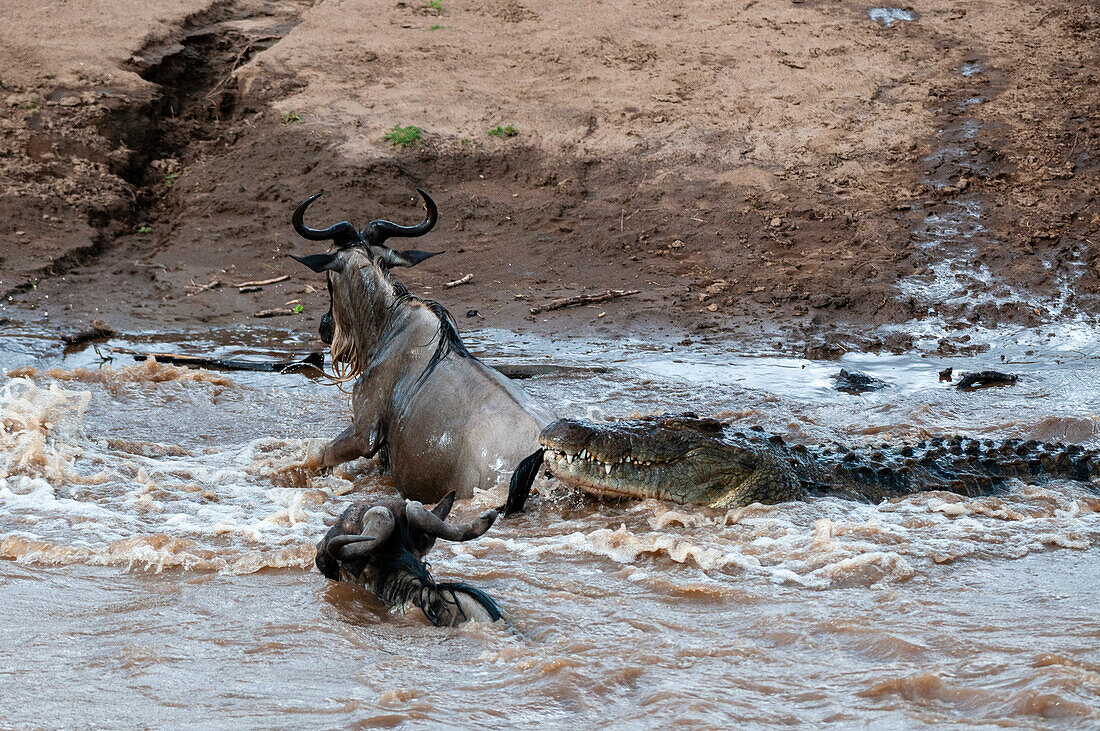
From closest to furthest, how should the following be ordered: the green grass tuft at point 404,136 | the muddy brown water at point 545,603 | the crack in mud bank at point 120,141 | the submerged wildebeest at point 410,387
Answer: the muddy brown water at point 545,603
the submerged wildebeest at point 410,387
the crack in mud bank at point 120,141
the green grass tuft at point 404,136

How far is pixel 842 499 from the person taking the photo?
5.15m

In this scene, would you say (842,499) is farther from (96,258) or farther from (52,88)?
(52,88)

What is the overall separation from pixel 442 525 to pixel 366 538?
0.27 meters

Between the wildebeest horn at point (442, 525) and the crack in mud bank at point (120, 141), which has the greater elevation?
the wildebeest horn at point (442, 525)

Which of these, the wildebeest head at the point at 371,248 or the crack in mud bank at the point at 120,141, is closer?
the wildebeest head at the point at 371,248

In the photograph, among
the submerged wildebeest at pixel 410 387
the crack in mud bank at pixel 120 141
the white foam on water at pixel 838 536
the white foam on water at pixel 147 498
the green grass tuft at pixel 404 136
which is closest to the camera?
the white foam on water at pixel 838 536

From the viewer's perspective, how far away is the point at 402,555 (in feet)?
13.0

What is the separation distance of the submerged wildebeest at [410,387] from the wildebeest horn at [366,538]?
1503 mm

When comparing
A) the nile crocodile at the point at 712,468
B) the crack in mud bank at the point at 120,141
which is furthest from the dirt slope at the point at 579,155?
the nile crocodile at the point at 712,468

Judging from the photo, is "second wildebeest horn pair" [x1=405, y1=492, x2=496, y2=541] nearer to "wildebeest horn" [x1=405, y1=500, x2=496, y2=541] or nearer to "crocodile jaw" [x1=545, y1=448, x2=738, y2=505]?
"wildebeest horn" [x1=405, y1=500, x2=496, y2=541]

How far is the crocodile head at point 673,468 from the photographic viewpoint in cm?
508

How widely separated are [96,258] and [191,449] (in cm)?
568

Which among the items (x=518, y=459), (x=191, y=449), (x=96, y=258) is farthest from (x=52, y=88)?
(x=518, y=459)

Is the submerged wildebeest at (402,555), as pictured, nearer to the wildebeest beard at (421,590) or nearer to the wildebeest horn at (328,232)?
the wildebeest beard at (421,590)
